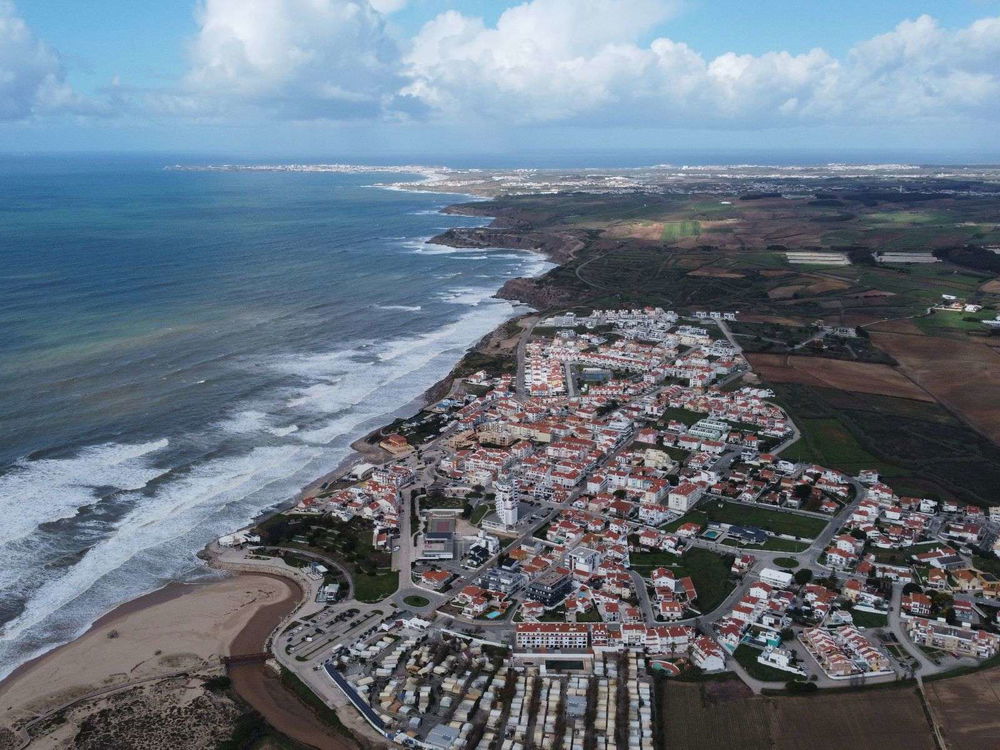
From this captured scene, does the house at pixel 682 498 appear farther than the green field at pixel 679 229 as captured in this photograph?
No

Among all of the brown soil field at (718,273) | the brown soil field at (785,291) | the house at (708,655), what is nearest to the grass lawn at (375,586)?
the house at (708,655)

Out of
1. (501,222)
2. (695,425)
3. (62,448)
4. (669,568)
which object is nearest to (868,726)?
(669,568)

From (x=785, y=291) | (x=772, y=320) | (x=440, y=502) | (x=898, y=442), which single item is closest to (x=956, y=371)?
(x=898, y=442)

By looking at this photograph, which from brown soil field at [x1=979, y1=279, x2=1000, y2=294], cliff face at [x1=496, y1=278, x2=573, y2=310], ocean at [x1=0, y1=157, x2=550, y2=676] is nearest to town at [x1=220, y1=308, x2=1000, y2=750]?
ocean at [x1=0, y1=157, x2=550, y2=676]

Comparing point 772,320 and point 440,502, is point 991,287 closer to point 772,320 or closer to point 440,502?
point 772,320

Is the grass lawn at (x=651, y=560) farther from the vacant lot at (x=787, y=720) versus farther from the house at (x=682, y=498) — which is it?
the vacant lot at (x=787, y=720)

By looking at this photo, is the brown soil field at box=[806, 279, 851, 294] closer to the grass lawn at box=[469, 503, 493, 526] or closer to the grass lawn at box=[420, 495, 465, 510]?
the grass lawn at box=[469, 503, 493, 526]
